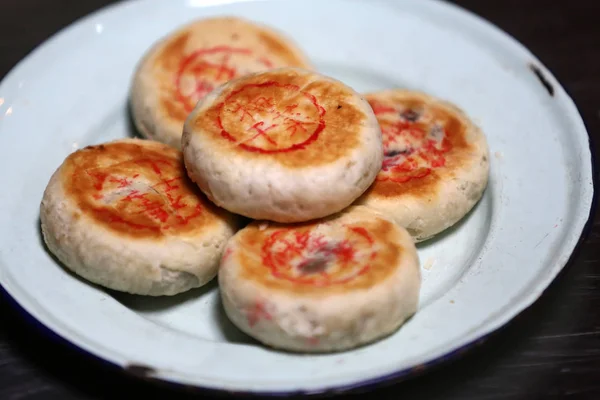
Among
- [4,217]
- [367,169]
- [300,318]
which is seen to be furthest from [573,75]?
[4,217]

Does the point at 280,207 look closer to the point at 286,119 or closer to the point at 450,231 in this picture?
the point at 286,119

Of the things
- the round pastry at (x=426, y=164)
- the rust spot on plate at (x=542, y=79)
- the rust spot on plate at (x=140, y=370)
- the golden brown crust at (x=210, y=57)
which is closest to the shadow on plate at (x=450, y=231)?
the round pastry at (x=426, y=164)

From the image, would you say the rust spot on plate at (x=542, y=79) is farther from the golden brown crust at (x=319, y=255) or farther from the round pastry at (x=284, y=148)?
the golden brown crust at (x=319, y=255)

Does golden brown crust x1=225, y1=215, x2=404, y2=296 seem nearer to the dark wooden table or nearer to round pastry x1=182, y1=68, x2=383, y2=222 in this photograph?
round pastry x1=182, y1=68, x2=383, y2=222

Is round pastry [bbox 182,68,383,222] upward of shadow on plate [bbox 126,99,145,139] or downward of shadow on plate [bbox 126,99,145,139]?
upward

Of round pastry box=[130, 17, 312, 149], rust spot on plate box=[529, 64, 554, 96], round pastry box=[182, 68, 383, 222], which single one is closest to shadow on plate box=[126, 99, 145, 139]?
round pastry box=[130, 17, 312, 149]

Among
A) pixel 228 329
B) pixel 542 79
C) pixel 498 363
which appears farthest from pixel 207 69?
pixel 498 363
